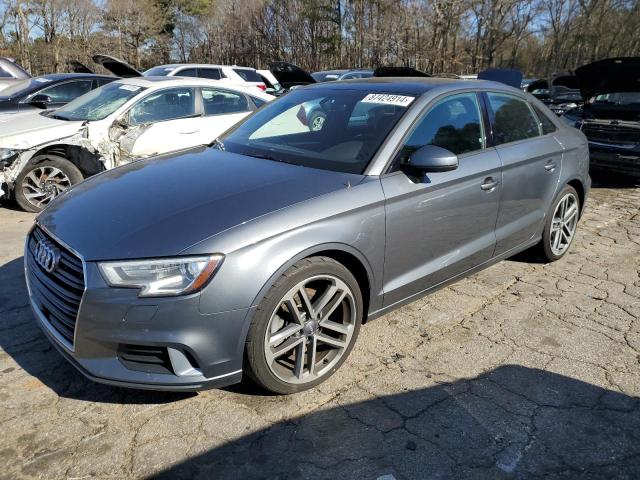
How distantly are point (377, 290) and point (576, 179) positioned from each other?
2.68 m

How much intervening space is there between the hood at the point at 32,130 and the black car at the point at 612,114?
724 centimetres

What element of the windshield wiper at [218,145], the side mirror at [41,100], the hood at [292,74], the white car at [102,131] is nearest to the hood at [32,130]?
the white car at [102,131]

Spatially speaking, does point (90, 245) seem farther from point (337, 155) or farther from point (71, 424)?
point (337, 155)

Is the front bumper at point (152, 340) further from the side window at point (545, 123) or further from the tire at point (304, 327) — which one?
the side window at point (545, 123)

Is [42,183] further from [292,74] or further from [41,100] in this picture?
[292,74]

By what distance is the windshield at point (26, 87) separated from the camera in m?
8.33

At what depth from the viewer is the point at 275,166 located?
305 cm

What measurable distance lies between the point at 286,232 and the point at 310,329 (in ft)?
1.86

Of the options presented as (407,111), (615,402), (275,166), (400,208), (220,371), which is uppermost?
(407,111)

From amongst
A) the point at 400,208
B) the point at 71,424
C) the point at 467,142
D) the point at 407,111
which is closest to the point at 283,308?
the point at 400,208

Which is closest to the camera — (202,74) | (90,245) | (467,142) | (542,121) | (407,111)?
(90,245)

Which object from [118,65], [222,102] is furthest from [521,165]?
[118,65]

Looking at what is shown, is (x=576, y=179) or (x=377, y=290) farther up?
(x=576, y=179)

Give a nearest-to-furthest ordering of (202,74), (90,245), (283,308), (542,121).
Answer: (90,245) < (283,308) < (542,121) < (202,74)
